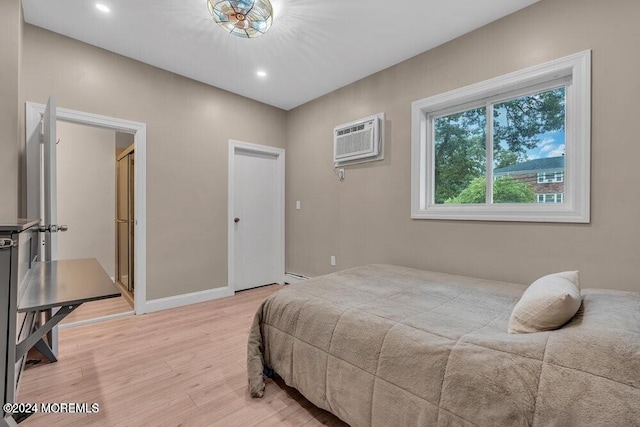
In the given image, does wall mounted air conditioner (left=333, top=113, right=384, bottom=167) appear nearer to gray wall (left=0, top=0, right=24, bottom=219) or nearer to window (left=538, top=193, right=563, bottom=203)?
window (left=538, top=193, right=563, bottom=203)

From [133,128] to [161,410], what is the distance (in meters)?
2.58

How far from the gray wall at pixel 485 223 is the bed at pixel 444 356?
0.45 meters

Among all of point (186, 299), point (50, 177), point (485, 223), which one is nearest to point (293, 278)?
point (186, 299)

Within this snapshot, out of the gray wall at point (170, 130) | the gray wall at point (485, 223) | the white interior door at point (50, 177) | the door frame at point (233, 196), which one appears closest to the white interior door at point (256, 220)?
the door frame at point (233, 196)

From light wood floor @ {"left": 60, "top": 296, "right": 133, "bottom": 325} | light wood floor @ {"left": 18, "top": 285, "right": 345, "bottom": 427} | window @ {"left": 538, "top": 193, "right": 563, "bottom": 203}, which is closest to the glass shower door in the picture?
light wood floor @ {"left": 60, "top": 296, "right": 133, "bottom": 325}

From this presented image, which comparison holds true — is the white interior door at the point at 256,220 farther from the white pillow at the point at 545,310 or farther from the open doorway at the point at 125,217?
the white pillow at the point at 545,310

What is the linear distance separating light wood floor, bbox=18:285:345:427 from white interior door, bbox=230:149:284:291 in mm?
1294

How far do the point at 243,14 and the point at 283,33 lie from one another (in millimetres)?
544

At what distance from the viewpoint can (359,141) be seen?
3.24 meters

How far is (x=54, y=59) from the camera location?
2.49 m

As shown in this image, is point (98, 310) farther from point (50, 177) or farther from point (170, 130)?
point (170, 130)

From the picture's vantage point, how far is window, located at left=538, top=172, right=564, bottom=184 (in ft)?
7.02

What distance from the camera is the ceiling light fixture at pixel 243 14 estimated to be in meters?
1.94

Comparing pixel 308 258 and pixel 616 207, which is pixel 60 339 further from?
pixel 616 207
